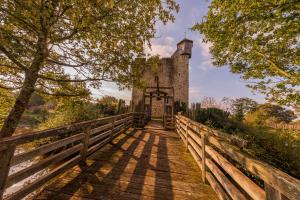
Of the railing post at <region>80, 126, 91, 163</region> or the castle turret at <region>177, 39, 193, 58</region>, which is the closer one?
the railing post at <region>80, 126, 91, 163</region>

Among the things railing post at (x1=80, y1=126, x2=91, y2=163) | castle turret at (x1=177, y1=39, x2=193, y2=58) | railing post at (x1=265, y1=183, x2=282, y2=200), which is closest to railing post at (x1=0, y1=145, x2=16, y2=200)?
railing post at (x1=80, y1=126, x2=91, y2=163)

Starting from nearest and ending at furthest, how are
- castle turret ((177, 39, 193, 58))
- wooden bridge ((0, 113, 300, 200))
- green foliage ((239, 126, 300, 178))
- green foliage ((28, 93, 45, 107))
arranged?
wooden bridge ((0, 113, 300, 200))
green foliage ((239, 126, 300, 178))
green foliage ((28, 93, 45, 107))
castle turret ((177, 39, 193, 58))

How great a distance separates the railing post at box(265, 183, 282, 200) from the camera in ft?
4.02

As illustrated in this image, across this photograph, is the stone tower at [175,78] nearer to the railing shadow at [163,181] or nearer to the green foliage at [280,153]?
the green foliage at [280,153]

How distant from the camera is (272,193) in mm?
1271

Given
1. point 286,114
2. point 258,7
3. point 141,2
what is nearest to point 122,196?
point 141,2

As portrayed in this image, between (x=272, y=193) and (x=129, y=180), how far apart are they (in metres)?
2.56

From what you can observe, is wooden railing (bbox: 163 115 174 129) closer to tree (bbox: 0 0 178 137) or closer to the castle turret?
tree (bbox: 0 0 178 137)

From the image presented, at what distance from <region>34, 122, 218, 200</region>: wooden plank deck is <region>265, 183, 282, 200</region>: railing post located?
171 centimetres

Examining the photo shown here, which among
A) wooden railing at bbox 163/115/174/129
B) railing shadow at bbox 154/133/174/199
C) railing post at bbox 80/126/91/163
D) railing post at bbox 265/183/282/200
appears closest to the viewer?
railing post at bbox 265/183/282/200

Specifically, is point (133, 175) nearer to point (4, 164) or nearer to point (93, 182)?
point (93, 182)

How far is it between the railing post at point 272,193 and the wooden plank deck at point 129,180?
1710 mm

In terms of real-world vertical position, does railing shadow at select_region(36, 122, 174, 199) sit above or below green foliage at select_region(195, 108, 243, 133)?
below

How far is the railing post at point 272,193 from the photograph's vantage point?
123 centimetres
